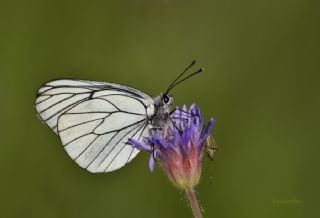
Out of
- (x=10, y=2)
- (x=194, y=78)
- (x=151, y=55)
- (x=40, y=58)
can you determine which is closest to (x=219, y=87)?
(x=194, y=78)

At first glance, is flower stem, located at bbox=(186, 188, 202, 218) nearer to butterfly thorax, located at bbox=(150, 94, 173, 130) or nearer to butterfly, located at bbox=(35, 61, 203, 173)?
butterfly thorax, located at bbox=(150, 94, 173, 130)

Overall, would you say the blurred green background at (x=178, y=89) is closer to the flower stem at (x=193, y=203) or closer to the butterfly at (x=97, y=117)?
the butterfly at (x=97, y=117)

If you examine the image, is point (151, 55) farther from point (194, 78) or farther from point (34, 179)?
point (34, 179)

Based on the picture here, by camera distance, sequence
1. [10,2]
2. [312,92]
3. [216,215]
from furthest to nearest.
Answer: [10,2] < [312,92] < [216,215]

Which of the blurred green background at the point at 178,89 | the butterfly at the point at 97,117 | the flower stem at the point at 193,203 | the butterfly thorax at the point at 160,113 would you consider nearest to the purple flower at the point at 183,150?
the flower stem at the point at 193,203

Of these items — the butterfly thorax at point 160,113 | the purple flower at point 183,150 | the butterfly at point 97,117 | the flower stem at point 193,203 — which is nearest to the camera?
the flower stem at point 193,203

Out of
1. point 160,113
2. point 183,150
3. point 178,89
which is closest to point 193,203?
point 183,150

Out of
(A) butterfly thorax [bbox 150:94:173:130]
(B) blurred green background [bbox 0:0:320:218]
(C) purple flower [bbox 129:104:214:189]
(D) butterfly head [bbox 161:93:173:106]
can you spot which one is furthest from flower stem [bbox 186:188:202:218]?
(B) blurred green background [bbox 0:0:320:218]
